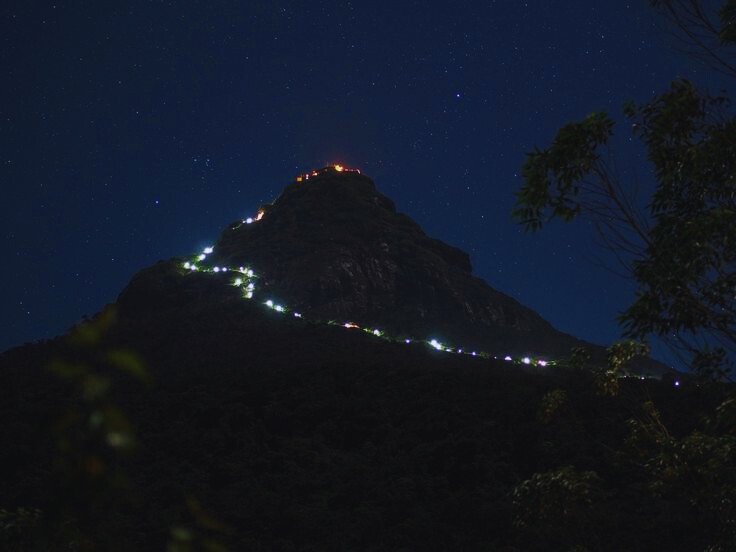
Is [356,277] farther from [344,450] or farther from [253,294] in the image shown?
[344,450]

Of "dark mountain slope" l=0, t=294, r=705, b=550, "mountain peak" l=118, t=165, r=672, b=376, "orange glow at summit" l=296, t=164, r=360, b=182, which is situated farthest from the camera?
"orange glow at summit" l=296, t=164, r=360, b=182

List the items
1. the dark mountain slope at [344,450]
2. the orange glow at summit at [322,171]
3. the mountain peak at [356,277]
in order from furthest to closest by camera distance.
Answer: the orange glow at summit at [322,171] → the mountain peak at [356,277] → the dark mountain slope at [344,450]

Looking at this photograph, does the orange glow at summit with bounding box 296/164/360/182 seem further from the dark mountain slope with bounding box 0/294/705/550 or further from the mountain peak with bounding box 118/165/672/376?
the dark mountain slope with bounding box 0/294/705/550

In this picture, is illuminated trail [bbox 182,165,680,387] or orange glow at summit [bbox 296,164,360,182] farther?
orange glow at summit [bbox 296,164,360,182]

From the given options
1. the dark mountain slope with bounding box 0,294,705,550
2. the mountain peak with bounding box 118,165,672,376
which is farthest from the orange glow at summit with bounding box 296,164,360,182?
the dark mountain slope with bounding box 0,294,705,550

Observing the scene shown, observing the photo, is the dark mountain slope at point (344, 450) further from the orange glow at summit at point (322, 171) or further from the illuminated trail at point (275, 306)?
the orange glow at summit at point (322, 171)

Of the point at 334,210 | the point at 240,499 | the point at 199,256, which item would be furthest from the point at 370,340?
the point at 334,210

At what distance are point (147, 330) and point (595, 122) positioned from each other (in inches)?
1569

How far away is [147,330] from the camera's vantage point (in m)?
41.0

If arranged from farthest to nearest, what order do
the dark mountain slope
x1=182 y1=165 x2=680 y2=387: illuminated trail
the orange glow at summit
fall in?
1. the orange glow at summit
2. x1=182 y1=165 x2=680 y2=387: illuminated trail
3. the dark mountain slope

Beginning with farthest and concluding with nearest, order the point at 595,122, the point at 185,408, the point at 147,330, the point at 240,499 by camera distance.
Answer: the point at 147,330 < the point at 185,408 < the point at 240,499 < the point at 595,122

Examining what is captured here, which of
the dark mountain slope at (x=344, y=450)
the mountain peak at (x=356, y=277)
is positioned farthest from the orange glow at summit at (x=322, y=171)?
the dark mountain slope at (x=344, y=450)

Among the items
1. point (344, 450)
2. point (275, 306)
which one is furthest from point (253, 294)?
point (344, 450)

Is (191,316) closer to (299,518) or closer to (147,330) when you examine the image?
(147,330)
